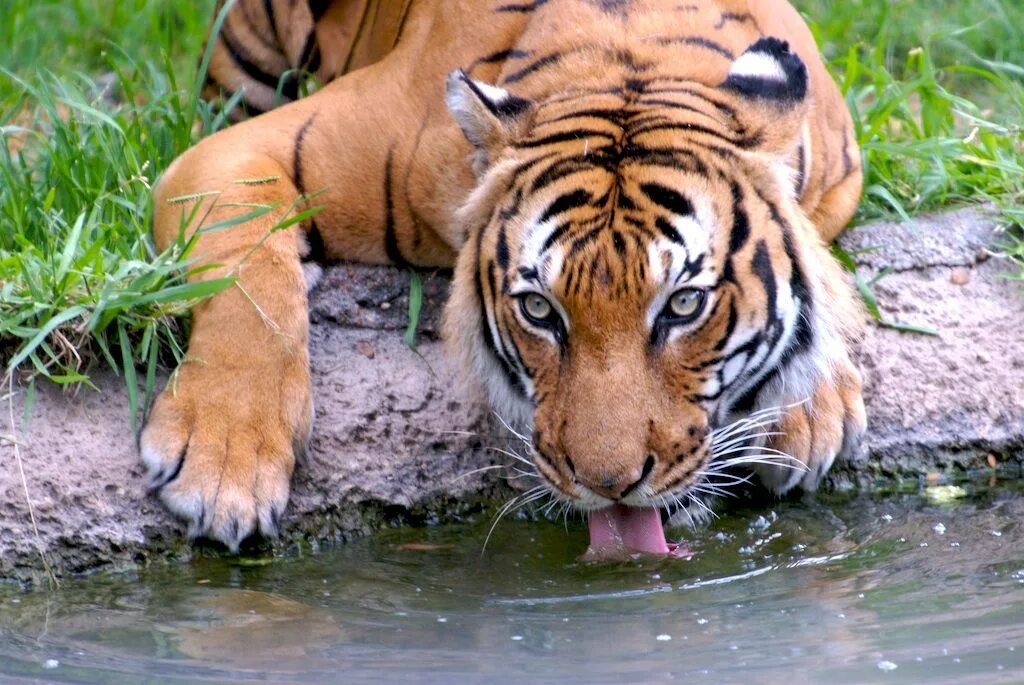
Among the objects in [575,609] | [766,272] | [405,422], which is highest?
[766,272]

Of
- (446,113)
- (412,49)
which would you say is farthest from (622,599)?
(412,49)

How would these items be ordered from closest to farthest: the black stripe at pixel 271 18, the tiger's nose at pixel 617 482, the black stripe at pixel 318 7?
1. the tiger's nose at pixel 617 482
2. the black stripe at pixel 318 7
3. the black stripe at pixel 271 18

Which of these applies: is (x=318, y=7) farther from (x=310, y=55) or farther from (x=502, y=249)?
(x=502, y=249)

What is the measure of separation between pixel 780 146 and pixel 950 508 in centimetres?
86

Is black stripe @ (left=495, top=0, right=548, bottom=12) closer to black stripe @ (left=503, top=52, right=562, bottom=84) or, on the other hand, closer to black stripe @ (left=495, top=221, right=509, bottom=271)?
black stripe @ (left=503, top=52, right=562, bottom=84)

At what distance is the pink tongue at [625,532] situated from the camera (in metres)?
2.77

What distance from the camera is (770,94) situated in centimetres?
280

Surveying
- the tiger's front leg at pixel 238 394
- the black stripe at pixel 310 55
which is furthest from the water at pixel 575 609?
the black stripe at pixel 310 55

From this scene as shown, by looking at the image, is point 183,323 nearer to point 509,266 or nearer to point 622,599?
point 509,266

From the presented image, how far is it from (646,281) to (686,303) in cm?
10

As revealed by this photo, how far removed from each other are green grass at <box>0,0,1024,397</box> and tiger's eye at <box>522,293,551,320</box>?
65 cm

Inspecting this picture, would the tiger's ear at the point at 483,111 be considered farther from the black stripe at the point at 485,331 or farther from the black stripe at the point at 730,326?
the black stripe at the point at 730,326

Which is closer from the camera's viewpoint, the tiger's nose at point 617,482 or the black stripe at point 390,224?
the tiger's nose at point 617,482

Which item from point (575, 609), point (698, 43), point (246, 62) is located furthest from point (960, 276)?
point (246, 62)
